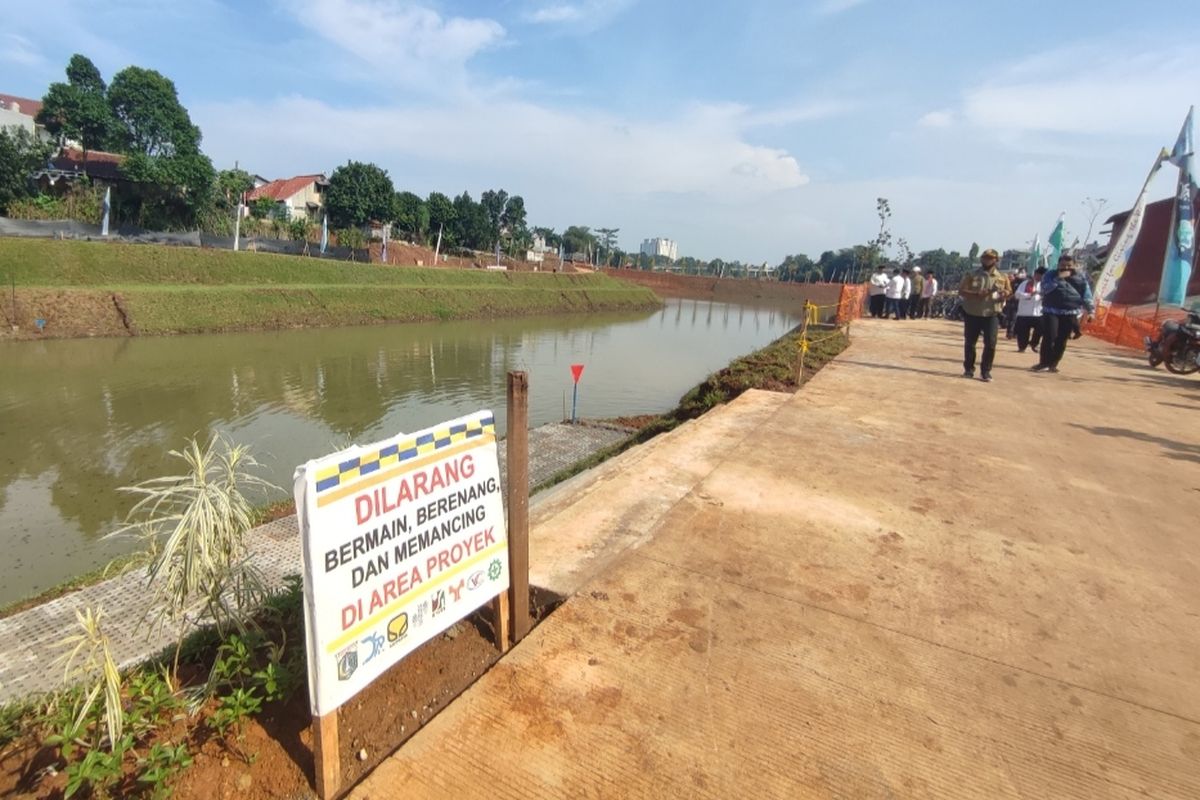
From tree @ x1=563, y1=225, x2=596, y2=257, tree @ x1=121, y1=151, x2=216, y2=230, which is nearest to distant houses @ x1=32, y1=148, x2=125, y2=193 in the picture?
tree @ x1=121, y1=151, x2=216, y2=230

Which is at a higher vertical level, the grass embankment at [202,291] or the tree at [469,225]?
the tree at [469,225]

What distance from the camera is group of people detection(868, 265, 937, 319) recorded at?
17.3 m

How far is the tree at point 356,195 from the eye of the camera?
43438mm

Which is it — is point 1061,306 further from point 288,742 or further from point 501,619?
point 288,742

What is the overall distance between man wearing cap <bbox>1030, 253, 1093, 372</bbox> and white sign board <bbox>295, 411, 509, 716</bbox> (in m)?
8.86

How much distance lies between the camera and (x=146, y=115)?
34781 mm

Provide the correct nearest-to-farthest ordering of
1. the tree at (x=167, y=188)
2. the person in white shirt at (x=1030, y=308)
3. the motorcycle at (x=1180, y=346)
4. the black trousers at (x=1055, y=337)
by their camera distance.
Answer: the black trousers at (x=1055, y=337), the motorcycle at (x=1180, y=346), the person in white shirt at (x=1030, y=308), the tree at (x=167, y=188)

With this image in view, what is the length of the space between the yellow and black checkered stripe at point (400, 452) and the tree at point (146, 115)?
4188cm

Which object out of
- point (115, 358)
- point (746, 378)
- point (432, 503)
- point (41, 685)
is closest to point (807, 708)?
point (432, 503)

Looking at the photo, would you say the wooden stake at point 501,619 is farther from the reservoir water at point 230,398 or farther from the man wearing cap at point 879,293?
the man wearing cap at point 879,293

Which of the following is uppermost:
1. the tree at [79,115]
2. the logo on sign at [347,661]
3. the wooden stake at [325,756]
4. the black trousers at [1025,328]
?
the tree at [79,115]

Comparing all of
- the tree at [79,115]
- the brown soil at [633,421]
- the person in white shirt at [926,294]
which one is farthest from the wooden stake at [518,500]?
the tree at [79,115]

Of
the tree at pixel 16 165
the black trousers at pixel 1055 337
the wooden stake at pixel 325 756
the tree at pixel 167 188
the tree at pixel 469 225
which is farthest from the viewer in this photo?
the tree at pixel 469 225

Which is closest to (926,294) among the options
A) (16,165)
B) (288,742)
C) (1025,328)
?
(1025,328)
